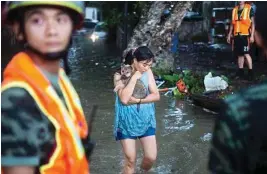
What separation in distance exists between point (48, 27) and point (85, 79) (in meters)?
10.7

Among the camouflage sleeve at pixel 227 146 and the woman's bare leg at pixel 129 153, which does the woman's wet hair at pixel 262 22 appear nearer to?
the camouflage sleeve at pixel 227 146

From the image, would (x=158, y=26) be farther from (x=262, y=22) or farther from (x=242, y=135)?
(x=242, y=135)

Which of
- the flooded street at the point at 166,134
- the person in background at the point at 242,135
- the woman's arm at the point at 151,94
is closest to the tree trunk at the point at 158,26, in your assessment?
the flooded street at the point at 166,134

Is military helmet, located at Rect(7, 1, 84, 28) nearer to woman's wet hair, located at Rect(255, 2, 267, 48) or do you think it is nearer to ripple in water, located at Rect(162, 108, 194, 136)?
woman's wet hair, located at Rect(255, 2, 267, 48)

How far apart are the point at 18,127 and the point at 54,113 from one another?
15 cm

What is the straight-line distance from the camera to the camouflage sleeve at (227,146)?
5.93 feet

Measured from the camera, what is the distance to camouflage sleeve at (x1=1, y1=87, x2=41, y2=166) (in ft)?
6.54

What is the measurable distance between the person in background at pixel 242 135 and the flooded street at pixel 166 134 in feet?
14.6

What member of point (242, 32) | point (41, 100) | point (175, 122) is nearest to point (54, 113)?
point (41, 100)

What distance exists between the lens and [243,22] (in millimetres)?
11305

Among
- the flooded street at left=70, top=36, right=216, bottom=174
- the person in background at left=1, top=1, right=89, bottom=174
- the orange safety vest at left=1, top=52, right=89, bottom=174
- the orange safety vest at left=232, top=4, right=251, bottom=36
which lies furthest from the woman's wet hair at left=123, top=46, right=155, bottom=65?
the orange safety vest at left=232, top=4, right=251, bottom=36

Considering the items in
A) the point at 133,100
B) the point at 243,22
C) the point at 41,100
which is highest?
the point at 41,100

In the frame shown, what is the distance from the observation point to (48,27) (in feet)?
7.12

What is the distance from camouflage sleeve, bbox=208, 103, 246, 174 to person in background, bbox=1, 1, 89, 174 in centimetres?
56
